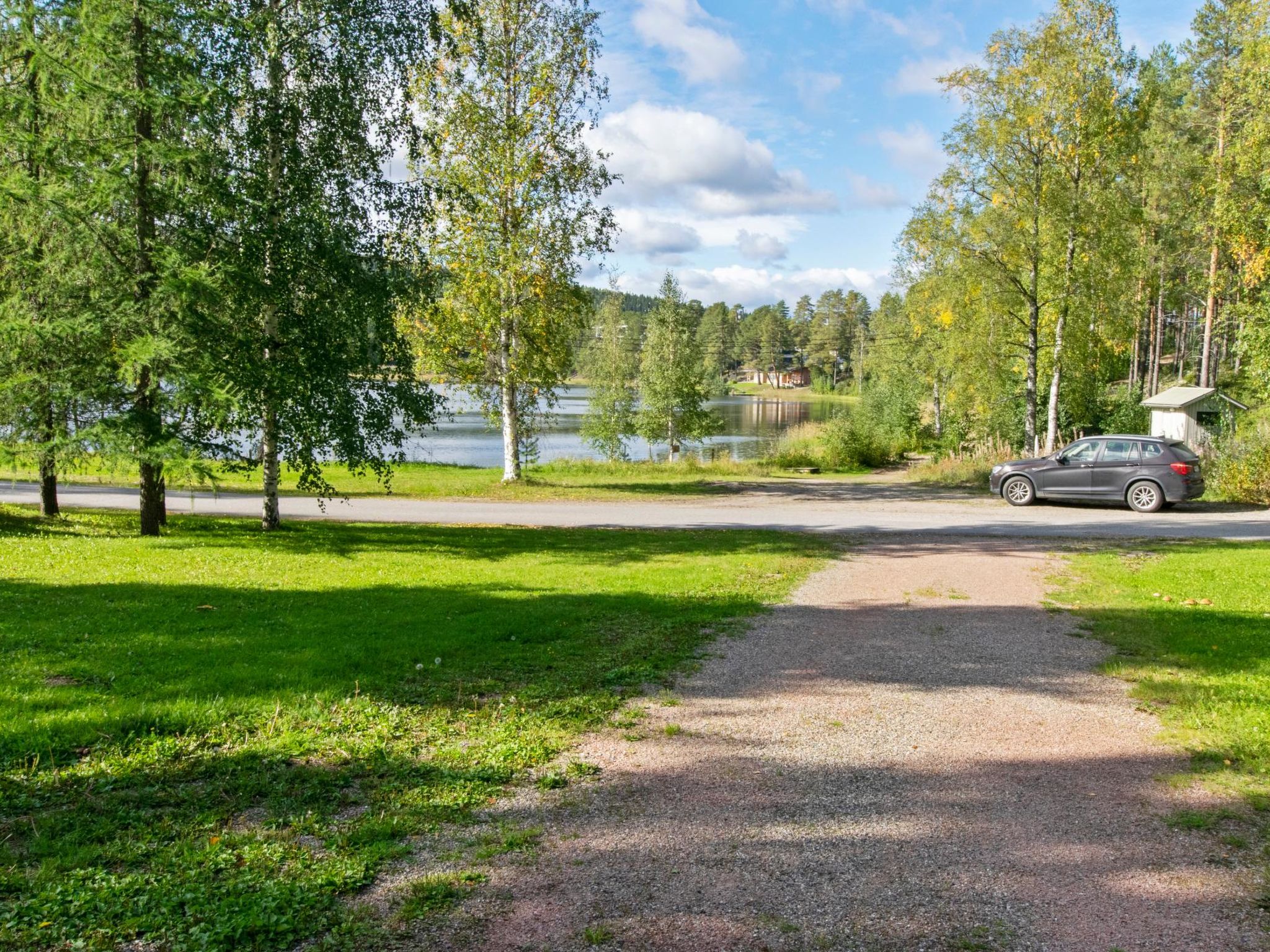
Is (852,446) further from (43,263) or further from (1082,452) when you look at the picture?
(43,263)

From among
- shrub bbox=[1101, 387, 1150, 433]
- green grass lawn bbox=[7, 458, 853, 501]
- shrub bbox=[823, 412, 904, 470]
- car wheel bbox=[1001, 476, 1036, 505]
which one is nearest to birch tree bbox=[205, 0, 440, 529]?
green grass lawn bbox=[7, 458, 853, 501]

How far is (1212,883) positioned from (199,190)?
13151mm

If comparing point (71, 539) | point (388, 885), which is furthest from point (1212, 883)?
point (71, 539)

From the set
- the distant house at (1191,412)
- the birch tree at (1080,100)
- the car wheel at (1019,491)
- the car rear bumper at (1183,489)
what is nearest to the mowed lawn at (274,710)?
the car wheel at (1019,491)

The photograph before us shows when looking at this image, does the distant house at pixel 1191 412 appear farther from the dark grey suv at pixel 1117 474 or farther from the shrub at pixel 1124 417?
the dark grey suv at pixel 1117 474

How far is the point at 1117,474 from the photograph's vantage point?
18828 mm

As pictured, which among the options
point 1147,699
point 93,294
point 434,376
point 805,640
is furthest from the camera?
point 434,376

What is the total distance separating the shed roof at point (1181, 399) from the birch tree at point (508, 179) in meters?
18.5

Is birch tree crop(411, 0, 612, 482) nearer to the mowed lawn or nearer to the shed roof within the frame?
the mowed lawn

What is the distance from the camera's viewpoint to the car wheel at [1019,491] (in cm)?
1994

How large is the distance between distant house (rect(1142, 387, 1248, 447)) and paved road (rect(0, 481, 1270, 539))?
9.37 metres

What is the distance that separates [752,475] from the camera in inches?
Result: 1147

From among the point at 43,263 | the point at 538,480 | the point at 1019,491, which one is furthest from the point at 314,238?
the point at 1019,491

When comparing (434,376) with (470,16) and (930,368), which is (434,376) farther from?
(930,368)
